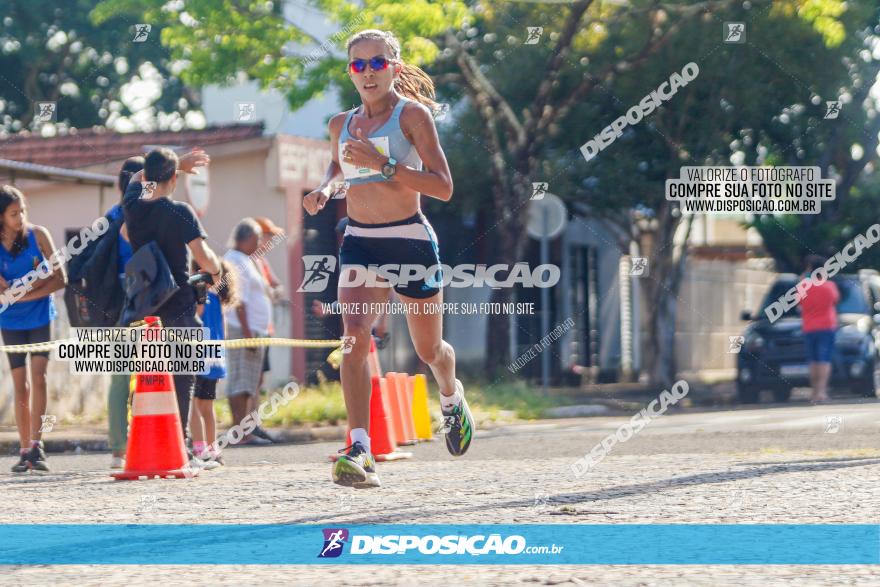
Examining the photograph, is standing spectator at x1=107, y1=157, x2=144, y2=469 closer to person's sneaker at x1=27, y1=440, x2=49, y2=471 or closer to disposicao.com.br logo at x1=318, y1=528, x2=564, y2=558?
person's sneaker at x1=27, y1=440, x2=49, y2=471

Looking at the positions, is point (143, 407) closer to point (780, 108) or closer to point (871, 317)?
point (871, 317)

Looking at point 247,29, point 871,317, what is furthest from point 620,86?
point 247,29

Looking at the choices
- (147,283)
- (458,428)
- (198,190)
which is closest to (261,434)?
(147,283)

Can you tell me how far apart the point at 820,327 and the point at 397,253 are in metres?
11.8

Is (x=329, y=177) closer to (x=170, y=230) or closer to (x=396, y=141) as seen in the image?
(x=396, y=141)

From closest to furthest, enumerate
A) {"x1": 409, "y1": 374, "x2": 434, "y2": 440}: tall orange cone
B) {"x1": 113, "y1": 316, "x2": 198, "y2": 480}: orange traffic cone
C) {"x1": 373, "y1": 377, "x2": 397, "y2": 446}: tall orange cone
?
1. {"x1": 113, "y1": 316, "x2": 198, "y2": 480}: orange traffic cone
2. {"x1": 373, "y1": 377, "x2": 397, "y2": 446}: tall orange cone
3. {"x1": 409, "y1": 374, "x2": 434, "y2": 440}: tall orange cone

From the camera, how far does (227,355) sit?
1248cm

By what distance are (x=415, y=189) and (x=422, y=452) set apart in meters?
4.80

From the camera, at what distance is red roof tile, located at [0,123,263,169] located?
2231 centimetres

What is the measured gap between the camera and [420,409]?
12695 millimetres

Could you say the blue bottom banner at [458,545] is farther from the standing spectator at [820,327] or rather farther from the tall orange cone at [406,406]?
the standing spectator at [820,327]

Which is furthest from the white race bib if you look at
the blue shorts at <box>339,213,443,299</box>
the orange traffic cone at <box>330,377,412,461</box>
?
the orange traffic cone at <box>330,377,412,461</box>

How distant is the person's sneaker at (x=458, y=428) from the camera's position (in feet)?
24.4

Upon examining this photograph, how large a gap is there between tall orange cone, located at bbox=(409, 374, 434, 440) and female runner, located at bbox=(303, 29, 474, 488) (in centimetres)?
554
